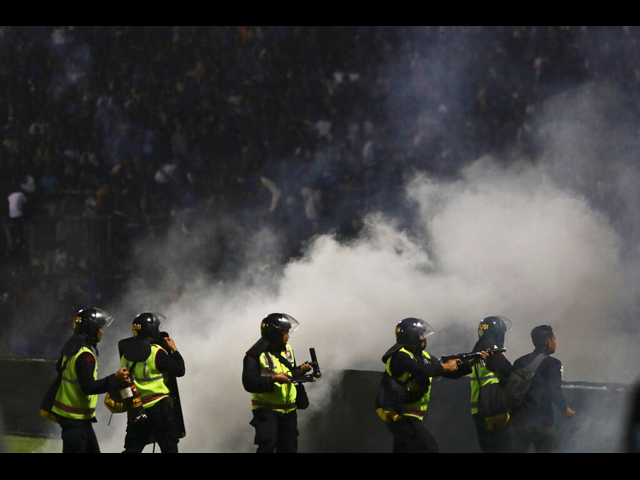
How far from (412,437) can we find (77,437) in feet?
7.71

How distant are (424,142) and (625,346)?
5021 mm

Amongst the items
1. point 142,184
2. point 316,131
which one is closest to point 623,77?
point 316,131

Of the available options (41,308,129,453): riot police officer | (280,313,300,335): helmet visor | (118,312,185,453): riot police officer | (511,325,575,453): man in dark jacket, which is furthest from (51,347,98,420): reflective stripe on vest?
(511,325,575,453): man in dark jacket


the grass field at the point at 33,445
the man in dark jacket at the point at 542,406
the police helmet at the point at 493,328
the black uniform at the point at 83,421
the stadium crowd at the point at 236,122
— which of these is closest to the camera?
the black uniform at the point at 83,421

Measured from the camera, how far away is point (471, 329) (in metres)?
11.0

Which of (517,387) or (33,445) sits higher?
(517,387)

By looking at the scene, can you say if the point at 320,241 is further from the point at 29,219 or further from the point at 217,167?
the point at 29,219

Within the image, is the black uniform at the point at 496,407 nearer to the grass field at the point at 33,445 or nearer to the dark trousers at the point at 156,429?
the dark trousers at the point at 156,429

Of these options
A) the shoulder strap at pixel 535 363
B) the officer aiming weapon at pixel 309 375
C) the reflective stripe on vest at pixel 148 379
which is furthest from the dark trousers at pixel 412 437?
the reflective stripe on vest at pixel 148 379

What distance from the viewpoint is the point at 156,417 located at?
6910 millimetres

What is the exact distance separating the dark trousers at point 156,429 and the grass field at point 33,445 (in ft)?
7.69

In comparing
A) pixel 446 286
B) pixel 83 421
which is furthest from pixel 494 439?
pixel 446 286

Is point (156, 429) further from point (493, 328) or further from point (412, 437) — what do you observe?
point (493, 328)

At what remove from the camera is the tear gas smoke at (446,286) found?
373 inches
